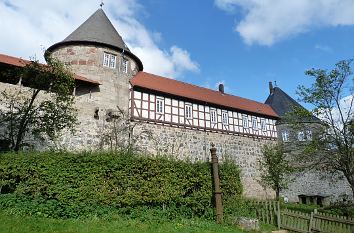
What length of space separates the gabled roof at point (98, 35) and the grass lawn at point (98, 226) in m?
14.3

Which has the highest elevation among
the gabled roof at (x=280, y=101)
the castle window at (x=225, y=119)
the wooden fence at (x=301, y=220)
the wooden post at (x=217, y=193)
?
the gabled roof at (x=280, y=101)

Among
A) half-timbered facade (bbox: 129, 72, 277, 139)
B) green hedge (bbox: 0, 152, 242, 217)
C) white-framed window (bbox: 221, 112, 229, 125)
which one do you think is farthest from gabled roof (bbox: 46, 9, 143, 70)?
green hedge (bbox: 0, 152, 242, 217)

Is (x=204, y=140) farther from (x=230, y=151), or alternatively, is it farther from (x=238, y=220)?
(x=238, y=220)

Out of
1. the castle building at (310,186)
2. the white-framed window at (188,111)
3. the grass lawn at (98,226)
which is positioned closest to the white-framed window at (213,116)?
the white-framed window at (188,111)

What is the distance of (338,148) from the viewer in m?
16.5

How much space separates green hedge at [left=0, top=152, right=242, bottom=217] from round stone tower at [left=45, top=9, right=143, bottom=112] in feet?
31.7

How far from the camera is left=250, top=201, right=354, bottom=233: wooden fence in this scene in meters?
11.1

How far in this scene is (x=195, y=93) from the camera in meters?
26.4

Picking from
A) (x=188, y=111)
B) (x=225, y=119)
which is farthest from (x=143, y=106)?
(x=225, y=119)

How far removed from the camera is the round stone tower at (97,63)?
20547mm

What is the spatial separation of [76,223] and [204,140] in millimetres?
16015

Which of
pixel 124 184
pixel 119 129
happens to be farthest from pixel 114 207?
pixel 119 129

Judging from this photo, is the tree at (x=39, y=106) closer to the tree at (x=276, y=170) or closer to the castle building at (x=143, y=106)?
the castle building at (x=143, y=106)

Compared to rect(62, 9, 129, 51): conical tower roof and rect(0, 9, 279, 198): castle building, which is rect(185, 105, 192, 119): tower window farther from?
rect(62, 9, 129, 51): conical tower roof
